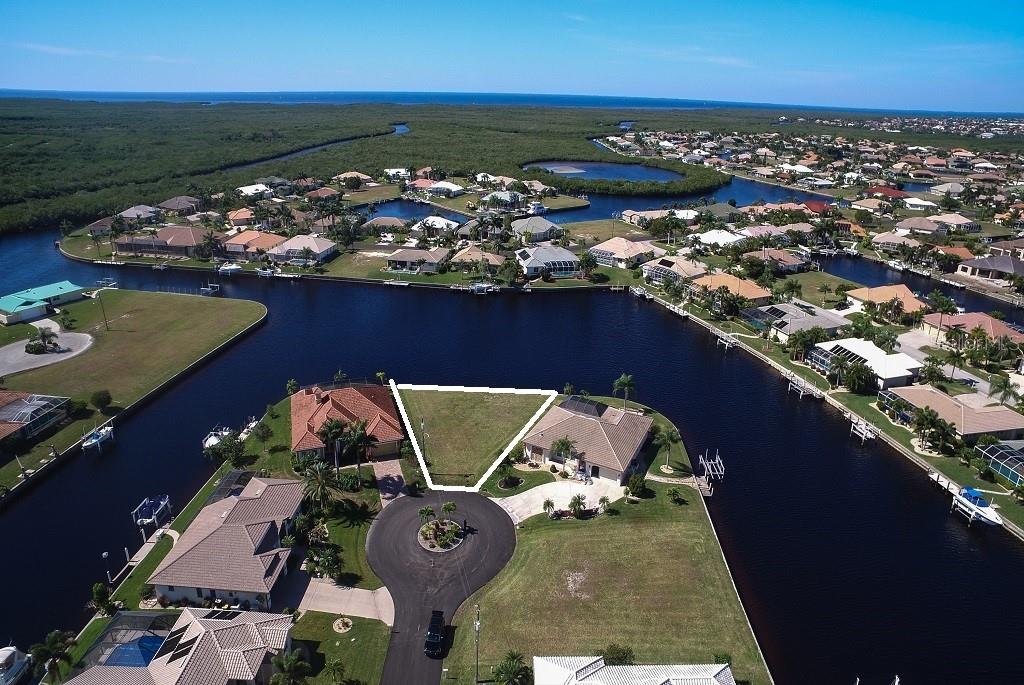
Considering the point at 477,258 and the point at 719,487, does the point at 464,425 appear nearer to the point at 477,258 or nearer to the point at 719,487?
the point at 719,487

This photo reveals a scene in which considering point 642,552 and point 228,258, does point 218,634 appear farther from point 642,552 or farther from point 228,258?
point 228,258

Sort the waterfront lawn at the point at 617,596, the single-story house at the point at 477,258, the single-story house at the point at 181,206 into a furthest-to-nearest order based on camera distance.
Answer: the single-story house at the point at 181,206 → the single-story house at the point at 477,258 → the waterfront lawn at the point at 617,596

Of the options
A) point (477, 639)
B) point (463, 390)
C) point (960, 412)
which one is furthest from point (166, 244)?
point (960, 412)

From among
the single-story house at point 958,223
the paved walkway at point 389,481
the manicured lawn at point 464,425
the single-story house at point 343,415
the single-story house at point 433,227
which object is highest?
the single-story house at point 958,223

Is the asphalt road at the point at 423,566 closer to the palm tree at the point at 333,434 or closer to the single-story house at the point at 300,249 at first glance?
the palm tree at the point at 333,434

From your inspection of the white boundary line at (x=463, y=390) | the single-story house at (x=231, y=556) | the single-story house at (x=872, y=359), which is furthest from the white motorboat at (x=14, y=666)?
the single-story house at (x=872, y=359)

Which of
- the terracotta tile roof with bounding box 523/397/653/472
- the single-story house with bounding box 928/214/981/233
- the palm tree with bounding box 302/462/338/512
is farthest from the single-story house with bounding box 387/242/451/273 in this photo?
the single-story house with bounding box 928/214/981/233
